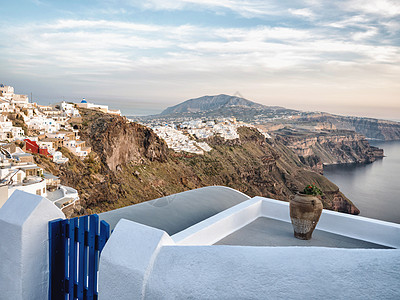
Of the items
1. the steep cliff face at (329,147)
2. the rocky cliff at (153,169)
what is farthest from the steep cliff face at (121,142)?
the steep cliff face at (329,147)

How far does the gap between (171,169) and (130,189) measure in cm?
935

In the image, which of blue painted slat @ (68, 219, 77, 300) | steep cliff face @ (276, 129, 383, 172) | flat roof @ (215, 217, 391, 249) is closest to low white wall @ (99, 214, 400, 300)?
blue painted slat @ (68, 219, 77, 300)

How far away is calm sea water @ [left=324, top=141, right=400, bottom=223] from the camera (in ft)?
111

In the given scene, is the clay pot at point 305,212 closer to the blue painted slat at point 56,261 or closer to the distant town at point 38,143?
the blue painted slat at point 56,261

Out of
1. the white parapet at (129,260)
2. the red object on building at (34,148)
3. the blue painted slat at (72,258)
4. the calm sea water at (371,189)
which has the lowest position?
the calm sea water at (371,189)

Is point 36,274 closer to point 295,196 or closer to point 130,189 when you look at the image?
point 295,196

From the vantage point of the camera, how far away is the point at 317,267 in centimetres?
106

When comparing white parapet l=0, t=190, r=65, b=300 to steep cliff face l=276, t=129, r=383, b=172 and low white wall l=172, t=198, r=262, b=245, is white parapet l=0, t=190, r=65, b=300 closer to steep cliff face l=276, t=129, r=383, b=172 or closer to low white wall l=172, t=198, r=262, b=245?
low white wall l=172, t=198, r=262, b=245

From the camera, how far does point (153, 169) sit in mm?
37875

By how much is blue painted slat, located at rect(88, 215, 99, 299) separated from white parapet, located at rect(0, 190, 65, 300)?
0.42 meters

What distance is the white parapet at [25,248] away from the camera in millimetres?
2061

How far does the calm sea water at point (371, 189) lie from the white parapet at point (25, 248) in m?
31.0

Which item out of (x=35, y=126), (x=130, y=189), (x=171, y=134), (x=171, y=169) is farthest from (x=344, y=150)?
(x=35, y=126)

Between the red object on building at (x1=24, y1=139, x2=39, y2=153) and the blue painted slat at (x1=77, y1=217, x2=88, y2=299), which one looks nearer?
the blue painted slat at (x1=77, y1=217, x2=88, y2=299)
